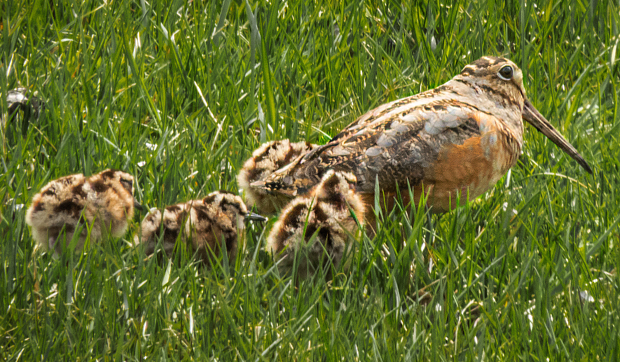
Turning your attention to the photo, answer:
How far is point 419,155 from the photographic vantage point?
12.2ft

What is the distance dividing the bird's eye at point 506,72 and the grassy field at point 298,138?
552 millimetres

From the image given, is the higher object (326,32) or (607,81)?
(326,32)

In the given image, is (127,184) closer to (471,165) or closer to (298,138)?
(298,138)

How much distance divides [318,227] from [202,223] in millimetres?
604

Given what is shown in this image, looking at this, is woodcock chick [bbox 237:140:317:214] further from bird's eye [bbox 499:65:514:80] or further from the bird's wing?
bird's eye [bbox 499:65:514:80]

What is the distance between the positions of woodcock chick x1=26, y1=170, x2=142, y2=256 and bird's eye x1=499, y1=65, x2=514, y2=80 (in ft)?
6.81

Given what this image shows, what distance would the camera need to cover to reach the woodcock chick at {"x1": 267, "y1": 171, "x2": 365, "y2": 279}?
3.39 metres

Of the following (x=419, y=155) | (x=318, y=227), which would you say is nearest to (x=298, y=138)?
(x=419, y=155)

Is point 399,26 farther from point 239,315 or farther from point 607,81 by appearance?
point 239,315

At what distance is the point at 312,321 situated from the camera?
285 cm

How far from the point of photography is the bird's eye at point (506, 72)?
4.18 m

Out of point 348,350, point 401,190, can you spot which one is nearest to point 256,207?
point 401,190

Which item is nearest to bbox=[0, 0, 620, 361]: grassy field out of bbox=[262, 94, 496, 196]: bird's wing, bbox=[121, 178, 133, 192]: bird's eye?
bbox=[121, 178, 133, 192]: bird's eye

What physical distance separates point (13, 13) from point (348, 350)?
396 centimetres
